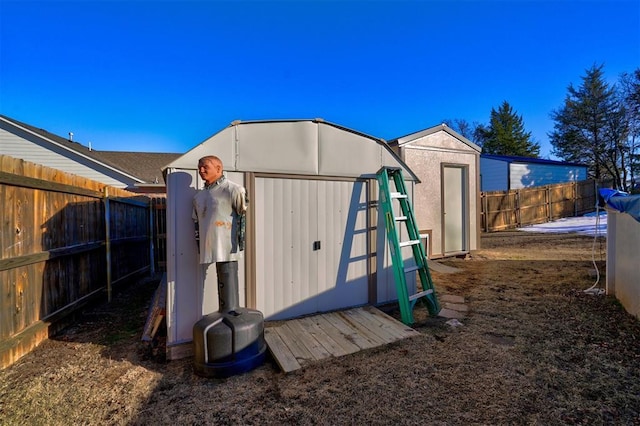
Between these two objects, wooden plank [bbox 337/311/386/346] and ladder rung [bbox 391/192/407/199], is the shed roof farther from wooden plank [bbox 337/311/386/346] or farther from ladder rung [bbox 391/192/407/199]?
wooden plank [bbox 337/311/386/346]

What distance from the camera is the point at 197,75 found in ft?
25.7

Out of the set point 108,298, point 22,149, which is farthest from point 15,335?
point 22,149

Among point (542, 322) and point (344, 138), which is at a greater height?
point (344, 138)

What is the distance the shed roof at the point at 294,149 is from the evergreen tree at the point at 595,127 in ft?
84.4

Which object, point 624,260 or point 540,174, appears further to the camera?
point 540,174

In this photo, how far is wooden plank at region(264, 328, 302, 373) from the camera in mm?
2676

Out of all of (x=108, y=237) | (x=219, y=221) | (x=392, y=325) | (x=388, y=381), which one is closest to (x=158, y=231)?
(x=108, y=237)

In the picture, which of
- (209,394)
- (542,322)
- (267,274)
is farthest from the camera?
(542,322)

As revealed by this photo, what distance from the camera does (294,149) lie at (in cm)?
358

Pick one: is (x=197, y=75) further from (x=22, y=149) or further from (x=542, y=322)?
(x=542, y=322)

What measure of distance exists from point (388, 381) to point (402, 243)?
1.91 meters

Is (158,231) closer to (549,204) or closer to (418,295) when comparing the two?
(418,295)

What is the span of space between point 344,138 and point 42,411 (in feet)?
12.5

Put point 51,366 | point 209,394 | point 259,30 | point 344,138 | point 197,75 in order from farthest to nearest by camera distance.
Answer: point 197,75 < point 259,30 < point 344,138 < point 51,366 < point 209,394
